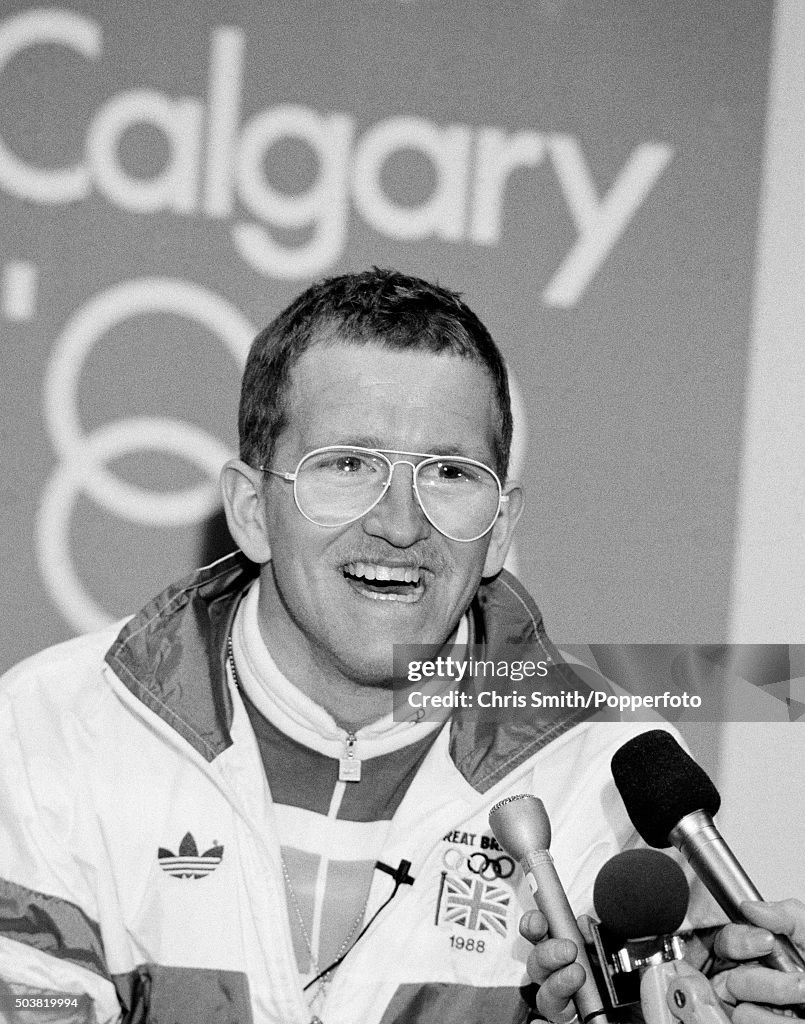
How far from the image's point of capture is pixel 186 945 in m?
1.88

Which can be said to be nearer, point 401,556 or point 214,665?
point 401,556

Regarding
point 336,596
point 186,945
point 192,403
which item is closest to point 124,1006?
point 186,945

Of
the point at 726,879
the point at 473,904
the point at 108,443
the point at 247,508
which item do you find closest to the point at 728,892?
the point at 726,879

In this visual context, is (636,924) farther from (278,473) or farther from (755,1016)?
(278,473)

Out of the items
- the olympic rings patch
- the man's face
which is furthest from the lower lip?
the olympic rings patch

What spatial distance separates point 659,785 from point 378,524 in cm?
69

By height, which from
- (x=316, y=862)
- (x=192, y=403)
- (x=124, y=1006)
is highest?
(x=192, y=403)

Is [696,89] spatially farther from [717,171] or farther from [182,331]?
[182,331]

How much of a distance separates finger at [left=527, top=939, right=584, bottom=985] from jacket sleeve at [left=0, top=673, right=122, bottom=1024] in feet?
2.64

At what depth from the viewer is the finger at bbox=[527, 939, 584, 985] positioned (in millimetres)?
1259

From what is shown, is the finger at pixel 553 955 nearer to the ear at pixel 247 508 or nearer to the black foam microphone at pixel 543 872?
the black foam microphone at pixel 543 872

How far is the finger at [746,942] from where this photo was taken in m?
1.23

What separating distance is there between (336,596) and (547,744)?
1.33 feet

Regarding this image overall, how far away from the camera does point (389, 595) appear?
1977 mm
